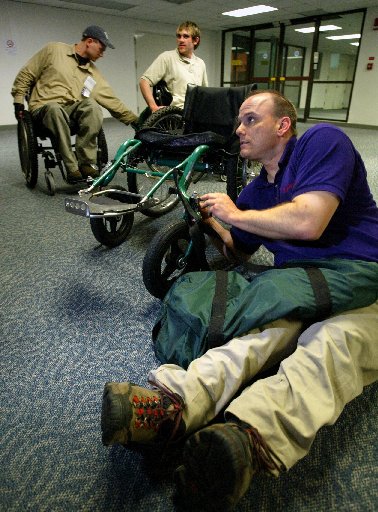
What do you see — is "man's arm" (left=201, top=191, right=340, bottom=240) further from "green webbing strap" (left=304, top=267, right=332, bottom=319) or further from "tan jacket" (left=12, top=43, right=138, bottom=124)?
"tan jacket" (left=12, top=43, right=138, bottom=124)

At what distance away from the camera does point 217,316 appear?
36.1 inches

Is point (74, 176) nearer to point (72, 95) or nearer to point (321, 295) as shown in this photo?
point (72, 95)

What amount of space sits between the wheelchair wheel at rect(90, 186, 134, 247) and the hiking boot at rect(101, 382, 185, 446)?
119 centimetres

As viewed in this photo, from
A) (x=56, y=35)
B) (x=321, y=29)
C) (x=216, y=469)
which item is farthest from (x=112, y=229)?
(x=321, y=29)

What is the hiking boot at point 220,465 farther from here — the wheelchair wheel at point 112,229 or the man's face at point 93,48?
the man's face at point 93,48

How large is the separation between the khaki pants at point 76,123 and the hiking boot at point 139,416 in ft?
7.91

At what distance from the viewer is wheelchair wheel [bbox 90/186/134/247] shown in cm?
182

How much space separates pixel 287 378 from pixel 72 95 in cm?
300

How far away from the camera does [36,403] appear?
0.97 meters

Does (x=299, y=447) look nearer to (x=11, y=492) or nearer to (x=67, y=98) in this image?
(x=11, y=492)

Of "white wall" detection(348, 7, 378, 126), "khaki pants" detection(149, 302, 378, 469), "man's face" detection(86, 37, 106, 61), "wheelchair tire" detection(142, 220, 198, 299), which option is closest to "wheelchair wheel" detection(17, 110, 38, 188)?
"man's face" detection(86, 37, 106, 61)

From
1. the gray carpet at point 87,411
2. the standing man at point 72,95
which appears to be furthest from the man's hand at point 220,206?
A: the standing man at point 72,95

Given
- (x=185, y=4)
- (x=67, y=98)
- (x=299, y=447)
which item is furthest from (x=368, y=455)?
(x=185, y=4)

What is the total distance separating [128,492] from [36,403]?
384 mm
